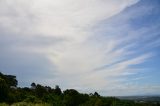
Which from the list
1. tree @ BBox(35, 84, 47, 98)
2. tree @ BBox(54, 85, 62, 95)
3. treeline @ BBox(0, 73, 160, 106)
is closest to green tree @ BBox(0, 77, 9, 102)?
treeline @ BBox(0, 73, 160, 106)

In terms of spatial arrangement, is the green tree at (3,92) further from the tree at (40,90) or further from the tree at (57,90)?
the tree at (57,90)

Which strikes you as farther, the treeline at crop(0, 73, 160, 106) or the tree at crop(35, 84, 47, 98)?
the tree at crop(35, 84, 47, 98)

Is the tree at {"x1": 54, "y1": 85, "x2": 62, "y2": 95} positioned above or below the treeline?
above

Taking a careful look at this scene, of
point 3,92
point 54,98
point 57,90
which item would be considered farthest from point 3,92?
point 57,90

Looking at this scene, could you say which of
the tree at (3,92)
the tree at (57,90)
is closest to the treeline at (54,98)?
the tree at (3,92)

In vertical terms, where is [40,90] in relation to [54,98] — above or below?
above

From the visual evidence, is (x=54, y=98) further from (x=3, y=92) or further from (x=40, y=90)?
(x=40, y=90)

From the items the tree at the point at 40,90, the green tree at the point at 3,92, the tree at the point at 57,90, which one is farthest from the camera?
the tree at the point at 57,90

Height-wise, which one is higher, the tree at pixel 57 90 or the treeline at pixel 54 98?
the tree at pixel 57 90

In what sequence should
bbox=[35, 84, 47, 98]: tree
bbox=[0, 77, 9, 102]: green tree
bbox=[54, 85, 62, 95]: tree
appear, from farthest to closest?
bbox=[54, 85, 62, 95]: tree, bbox=[35, 84, 47, 98]: tree, bbox=[0, 77, 9, 102]: green tree

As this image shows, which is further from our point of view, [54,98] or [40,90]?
[40,90]

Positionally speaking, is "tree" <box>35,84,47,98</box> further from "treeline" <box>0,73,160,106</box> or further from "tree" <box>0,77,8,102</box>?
"tree" <box>0,77,8,102</box>

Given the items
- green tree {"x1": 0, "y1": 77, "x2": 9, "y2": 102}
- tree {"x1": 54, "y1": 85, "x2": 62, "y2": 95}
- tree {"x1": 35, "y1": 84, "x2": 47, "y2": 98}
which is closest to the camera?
green tree {"x1": 0, "y1": 77, "x2": 9, "y2": 102}

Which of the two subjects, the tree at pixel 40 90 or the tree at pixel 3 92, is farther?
the tree at pixel 40 90
